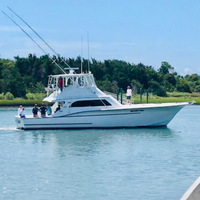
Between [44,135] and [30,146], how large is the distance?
7.01 m

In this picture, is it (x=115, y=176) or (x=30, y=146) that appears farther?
(x=30, y=146)

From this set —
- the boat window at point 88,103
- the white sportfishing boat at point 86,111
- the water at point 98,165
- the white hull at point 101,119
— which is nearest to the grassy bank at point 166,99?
the white hull at point 101,119

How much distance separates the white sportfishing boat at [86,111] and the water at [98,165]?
148cm

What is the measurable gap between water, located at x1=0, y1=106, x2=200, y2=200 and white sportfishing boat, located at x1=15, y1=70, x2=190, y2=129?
1484mm

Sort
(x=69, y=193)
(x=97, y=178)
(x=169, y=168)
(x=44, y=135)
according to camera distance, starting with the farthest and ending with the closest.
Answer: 1. (x=44, y=135)
2. (x=169, y=168)
3. (x=97, y=178)
4. (x=69, y=193)

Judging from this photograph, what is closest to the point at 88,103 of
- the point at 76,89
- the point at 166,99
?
the point at 76,89

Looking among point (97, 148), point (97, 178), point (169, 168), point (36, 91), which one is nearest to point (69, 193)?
point (97, 178)

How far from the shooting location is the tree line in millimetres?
113812

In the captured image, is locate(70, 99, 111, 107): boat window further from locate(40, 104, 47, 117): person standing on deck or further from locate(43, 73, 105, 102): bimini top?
locate(40, 104, 47, 117): person standing on deck

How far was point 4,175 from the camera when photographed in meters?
23.9

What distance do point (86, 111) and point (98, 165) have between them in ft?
58.7

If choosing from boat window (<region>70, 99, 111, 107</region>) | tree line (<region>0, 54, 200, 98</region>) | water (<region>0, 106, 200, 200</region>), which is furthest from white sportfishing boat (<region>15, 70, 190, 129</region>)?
tree line (<region>0, 54, 200, 98</region>)

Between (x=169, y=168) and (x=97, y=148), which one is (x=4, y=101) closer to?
(x=97, y=148)

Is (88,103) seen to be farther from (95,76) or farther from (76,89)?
(95,76)
